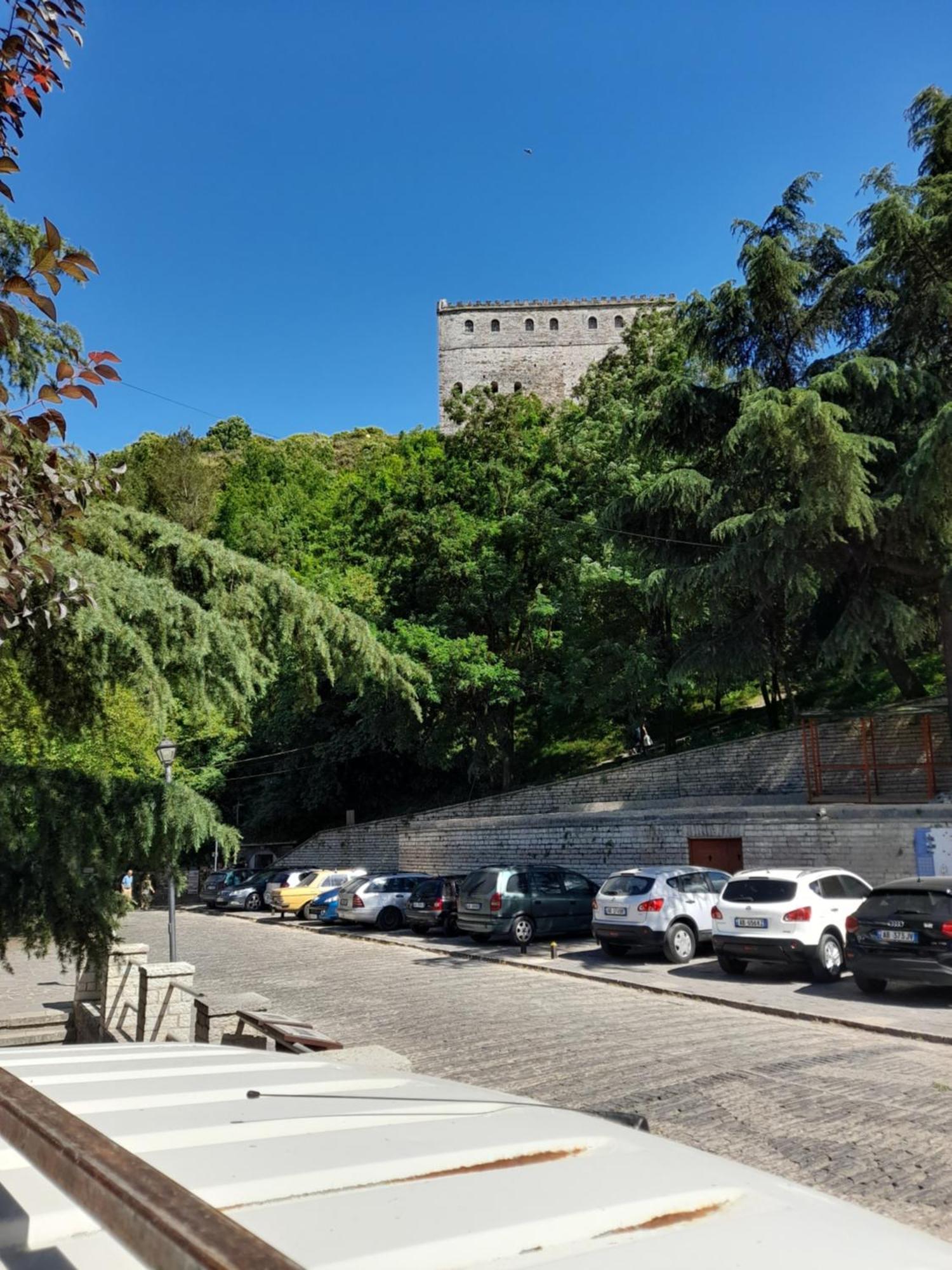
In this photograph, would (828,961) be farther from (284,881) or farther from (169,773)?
(284,881)

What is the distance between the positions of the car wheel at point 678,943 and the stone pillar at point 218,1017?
27.8ft

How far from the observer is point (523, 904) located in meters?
19.0

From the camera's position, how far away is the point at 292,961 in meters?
18.5

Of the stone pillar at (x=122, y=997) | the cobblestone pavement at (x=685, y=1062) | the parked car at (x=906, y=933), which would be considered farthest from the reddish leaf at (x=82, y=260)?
the parked car at (x=906, y=933)

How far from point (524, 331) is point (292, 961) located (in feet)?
237

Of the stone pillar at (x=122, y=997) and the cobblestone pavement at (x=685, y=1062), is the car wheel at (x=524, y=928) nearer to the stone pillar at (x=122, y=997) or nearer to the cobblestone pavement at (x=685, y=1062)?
the cobblestone pavement at (x=685, y=1062)

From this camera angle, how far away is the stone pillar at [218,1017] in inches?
343

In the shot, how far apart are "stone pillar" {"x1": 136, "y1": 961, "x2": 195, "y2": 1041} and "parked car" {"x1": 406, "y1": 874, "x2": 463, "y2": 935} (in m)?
11.8

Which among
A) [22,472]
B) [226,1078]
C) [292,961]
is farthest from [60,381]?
[292,961]

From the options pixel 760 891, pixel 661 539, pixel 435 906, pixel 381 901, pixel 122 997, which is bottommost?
pixel 381 901

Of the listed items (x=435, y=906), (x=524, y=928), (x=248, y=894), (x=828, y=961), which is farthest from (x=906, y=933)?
(x=248, y=894)

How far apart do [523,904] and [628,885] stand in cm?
335

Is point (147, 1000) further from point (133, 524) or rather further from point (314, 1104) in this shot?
point (314, 1104)

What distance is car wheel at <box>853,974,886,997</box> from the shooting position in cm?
1237
